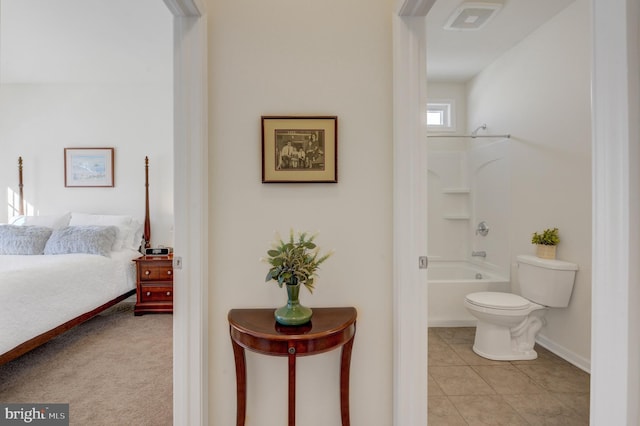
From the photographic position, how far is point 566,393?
2066 millimetres

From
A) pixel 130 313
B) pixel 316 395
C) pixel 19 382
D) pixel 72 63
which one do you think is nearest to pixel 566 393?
pixel 316 395

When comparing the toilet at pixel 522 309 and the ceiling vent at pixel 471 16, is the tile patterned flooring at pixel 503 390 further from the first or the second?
the ceiling vent at pixel 471 16

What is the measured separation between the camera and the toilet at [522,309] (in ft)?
8.05

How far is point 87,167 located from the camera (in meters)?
Result: 3.94

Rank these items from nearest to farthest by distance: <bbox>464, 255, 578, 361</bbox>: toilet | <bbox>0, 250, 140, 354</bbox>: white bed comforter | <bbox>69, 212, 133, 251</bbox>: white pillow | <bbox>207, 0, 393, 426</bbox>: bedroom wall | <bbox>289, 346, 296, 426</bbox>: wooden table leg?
1. <bbox>289, 346, 296, 426</bbox>: wooden table leg
2. <bbox>207, 0, 393, 426</bbox>: bedroom wall
3. <bbox>0, 250, 140, 354</bbox>: white bed comforter
4. <bbox>464, 255, 578, 361</bbox>: toilet
5. <bbox>69, 212, 133, 251</bbox>: white pillow

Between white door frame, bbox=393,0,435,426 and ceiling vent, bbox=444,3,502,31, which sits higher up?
ceiling vent, bbox=444,3,502,31

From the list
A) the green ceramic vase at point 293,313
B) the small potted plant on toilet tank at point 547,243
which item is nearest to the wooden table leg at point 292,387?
the green ceramic vase at point 293,313

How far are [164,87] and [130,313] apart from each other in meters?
2.73

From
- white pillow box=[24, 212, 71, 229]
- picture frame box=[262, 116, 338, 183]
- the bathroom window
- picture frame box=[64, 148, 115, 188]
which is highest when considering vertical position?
the bathroom window

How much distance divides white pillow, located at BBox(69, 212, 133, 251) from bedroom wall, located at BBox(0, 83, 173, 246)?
203 millimetres

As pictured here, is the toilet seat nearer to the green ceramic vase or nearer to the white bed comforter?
the green ceramic vase

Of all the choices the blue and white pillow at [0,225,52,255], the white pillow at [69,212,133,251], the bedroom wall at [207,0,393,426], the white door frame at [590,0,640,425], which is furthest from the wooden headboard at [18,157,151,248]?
the white door frame at [590,0,640,425]

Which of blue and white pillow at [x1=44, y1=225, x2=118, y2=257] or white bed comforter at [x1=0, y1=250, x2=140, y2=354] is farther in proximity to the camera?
blue and white pillow at [x1=44, y1=225, x2=118, y2=257]

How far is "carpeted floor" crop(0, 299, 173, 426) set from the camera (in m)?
1.95
